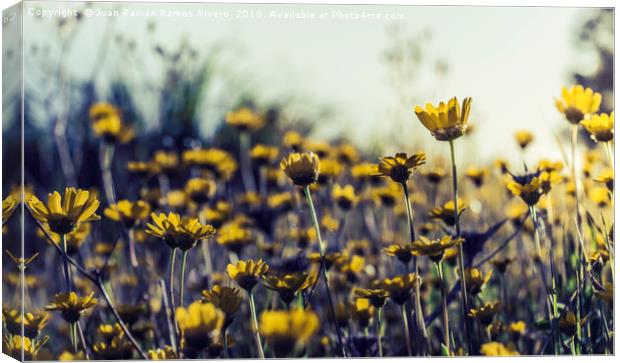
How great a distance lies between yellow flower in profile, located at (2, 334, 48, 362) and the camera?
1997mm

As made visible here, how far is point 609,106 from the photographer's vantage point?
7.62 ft

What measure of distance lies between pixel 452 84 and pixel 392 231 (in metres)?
0.71

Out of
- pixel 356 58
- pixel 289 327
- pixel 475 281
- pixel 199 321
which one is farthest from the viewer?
pixel 356 58

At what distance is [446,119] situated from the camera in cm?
177

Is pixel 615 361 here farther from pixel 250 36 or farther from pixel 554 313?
pixel 250 36

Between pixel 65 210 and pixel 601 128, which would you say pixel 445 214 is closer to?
pixel 601 128

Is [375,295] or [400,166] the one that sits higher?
[400,166]

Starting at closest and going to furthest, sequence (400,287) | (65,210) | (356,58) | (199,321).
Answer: (199,321), (65,210), (400,287), (356,58)

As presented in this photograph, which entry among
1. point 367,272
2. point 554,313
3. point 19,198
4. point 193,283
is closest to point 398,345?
point 367,272

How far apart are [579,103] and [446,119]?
1.84 ft

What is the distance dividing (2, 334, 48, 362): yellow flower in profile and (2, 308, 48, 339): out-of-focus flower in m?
0.01

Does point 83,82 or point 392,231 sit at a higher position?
point 83,82

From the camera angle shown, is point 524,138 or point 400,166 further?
point 524,138

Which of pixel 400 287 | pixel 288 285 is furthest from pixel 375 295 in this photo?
pixel 288 285
